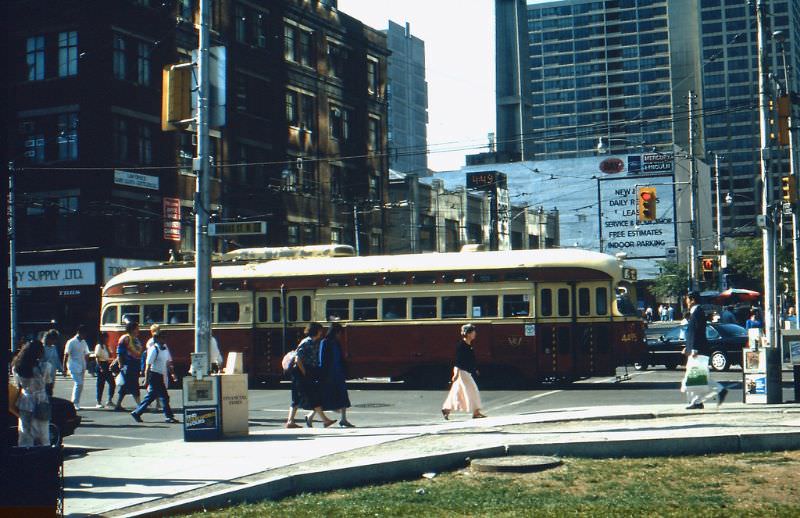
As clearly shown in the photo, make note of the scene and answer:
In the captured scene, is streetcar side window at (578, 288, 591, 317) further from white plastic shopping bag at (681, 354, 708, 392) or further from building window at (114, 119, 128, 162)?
building window at (114, 119, 128, 162)

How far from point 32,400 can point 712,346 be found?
22858 mm

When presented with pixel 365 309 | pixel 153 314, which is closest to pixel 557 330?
pixel 365 309

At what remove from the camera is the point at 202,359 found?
54.1 ft

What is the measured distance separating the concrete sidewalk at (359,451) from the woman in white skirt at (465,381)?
1210mm

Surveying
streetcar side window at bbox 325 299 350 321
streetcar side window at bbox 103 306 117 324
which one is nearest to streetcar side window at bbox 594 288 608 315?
streetcar side window at bbox 325 299 350 321

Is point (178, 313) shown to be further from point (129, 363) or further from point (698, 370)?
point (698, 370)

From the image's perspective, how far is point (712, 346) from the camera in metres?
31.6

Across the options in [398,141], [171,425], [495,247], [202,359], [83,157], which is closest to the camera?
[202,359]

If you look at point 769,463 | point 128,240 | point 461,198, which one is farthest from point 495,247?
point 769,463

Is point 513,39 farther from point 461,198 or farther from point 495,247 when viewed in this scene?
point 495,247

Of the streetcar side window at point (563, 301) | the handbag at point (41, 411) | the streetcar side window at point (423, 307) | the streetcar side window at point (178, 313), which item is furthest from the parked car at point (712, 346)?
the handbag at point (41, 411)

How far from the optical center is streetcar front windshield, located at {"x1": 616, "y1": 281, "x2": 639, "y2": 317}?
26828 mm

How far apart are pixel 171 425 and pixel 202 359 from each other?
3.95m

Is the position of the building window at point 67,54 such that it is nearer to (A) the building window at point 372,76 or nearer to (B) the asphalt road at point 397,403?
(B) the asphalt road at point 397,403
